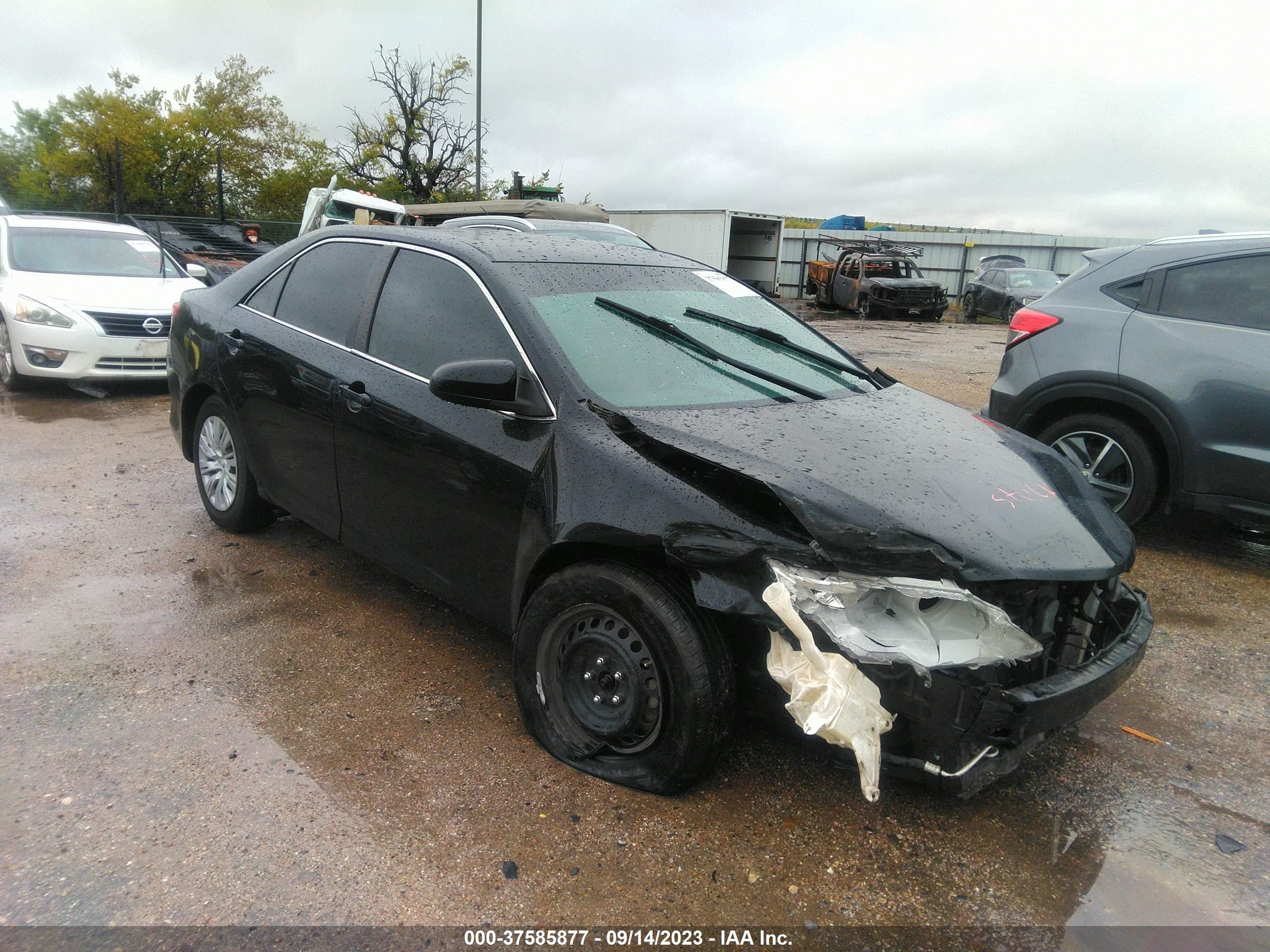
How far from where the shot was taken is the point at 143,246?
961 centimetres

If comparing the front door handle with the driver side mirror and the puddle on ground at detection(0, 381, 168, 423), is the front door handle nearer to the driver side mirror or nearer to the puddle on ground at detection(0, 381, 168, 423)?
the driver side mirror

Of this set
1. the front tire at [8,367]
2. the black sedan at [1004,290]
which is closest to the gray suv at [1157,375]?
the front tire at [8,367]

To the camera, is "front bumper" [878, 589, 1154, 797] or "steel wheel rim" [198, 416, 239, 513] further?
"steel wheel rim" [198, 416, 239, 513]

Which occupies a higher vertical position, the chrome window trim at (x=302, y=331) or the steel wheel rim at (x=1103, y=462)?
the chrome window trim at (x=302, y=331)

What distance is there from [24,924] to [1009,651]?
8.40ft

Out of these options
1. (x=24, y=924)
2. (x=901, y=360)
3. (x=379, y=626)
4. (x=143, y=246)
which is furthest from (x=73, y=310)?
(x=901, y=360)

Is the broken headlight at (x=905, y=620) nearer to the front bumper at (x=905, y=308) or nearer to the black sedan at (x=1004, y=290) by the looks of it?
the black sedan at (x=1004, y=290)

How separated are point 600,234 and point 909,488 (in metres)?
8.33

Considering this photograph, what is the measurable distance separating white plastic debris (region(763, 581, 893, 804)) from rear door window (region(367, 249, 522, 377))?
1383mm

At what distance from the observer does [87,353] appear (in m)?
7.95

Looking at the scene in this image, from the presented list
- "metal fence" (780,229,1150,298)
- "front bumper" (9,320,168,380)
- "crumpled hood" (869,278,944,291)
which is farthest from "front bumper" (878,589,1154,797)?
"metal fence" (780,229,1150,298)

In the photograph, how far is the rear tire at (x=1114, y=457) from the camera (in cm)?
487

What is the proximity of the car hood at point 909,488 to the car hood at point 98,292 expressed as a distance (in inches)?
268

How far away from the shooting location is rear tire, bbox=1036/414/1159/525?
4.87m
